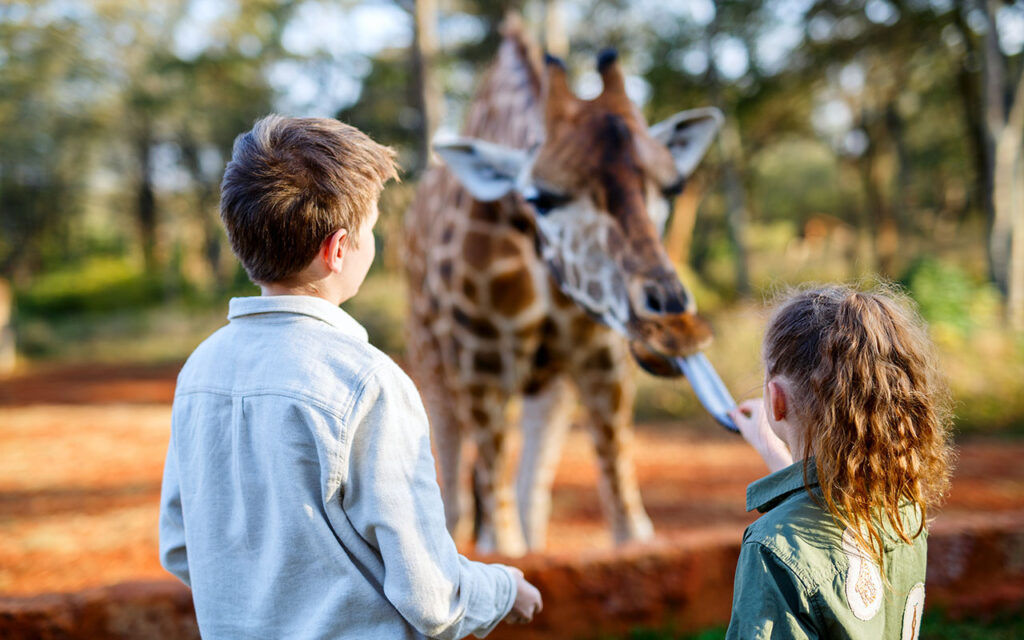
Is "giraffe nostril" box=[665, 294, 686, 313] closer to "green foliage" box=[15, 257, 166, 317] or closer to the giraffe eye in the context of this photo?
the giraffe eye

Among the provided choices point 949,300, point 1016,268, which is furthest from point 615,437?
point 1016,268

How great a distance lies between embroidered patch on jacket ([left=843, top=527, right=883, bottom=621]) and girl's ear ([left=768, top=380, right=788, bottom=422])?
22 cm

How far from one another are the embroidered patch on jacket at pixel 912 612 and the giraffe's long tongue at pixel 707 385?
601 millimetres

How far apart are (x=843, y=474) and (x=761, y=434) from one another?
34 centimetres

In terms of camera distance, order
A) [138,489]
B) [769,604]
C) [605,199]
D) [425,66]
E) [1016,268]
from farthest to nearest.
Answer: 1. [425,66]
2. [1016,268]
3. [138,489]
4. [605,199]
5. [769,604]

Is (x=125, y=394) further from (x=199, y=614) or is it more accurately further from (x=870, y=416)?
(x=870, y=416)

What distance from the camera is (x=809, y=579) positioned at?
117 cm

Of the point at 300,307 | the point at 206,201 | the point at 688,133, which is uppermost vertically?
the point at 206,201

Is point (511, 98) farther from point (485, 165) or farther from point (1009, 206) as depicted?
point (1009, 206)

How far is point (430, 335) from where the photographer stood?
4074 millimetres

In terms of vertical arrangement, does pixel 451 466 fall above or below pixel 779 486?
below

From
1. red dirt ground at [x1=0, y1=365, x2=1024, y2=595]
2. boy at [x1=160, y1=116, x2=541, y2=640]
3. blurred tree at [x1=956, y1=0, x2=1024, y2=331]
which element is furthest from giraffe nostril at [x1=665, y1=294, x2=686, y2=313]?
blurred tree at [x1=956, y1=0, x2=1024, y2=331]

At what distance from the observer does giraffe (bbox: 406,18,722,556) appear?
2.51 metres

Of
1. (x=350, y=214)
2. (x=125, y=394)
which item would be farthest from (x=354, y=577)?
(x=125, y=394)
